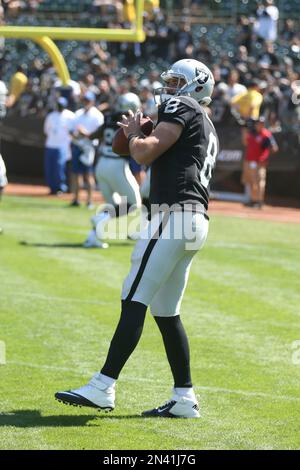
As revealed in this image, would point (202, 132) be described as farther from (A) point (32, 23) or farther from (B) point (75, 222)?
(A) point (32, 23)

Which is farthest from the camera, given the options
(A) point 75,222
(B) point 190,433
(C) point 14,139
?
(C) point 14,139

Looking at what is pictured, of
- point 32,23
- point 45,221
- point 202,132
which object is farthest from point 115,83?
point 202,132

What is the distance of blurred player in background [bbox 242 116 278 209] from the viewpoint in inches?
777

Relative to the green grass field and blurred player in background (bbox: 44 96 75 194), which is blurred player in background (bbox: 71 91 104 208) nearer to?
blurred player in background (bbox: 44 96 75 194)

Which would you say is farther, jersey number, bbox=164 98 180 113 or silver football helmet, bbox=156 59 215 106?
silver football helmet, bbox=156 59 215 106

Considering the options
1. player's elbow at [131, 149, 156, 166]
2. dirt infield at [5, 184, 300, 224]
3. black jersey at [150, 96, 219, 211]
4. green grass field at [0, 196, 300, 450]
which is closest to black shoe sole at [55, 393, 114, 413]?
green grass field at [0, 196, 300, 450]

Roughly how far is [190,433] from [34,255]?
7.41 metres

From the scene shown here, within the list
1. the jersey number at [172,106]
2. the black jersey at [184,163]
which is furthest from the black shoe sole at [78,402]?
the jersey number at [172,106]

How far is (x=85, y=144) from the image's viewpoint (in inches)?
743

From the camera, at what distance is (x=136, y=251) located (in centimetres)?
586

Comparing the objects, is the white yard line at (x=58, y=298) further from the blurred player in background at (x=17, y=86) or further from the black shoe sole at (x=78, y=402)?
the blurred player in background at (x=17, y=86)

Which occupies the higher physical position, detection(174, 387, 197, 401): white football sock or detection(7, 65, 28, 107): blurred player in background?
detection(174, 387, 197, 401): white football sock

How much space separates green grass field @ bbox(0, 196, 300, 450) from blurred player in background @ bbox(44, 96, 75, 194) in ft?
23.3

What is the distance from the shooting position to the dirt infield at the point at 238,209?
18953 millimetres
